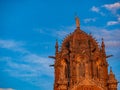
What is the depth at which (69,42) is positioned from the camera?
46562 millimetres

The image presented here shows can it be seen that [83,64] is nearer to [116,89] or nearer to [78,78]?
[78,78]

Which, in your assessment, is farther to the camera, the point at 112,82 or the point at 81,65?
the point at 81,65

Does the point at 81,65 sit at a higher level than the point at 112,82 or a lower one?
higher

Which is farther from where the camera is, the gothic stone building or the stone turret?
the stone turret

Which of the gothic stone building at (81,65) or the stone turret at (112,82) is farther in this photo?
the stone turret at (112,82)

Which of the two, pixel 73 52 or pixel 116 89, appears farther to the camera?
pixel 73 52

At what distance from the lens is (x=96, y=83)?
4112 cm

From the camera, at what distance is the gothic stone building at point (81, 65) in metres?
41.2

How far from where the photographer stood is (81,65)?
44.8 meters

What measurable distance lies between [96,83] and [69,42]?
8.44 metres

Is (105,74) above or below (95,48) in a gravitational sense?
below

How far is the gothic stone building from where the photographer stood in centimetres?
4125

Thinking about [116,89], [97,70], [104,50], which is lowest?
[116,89]

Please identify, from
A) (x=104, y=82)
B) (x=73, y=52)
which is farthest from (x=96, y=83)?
(x=73, y=52)
